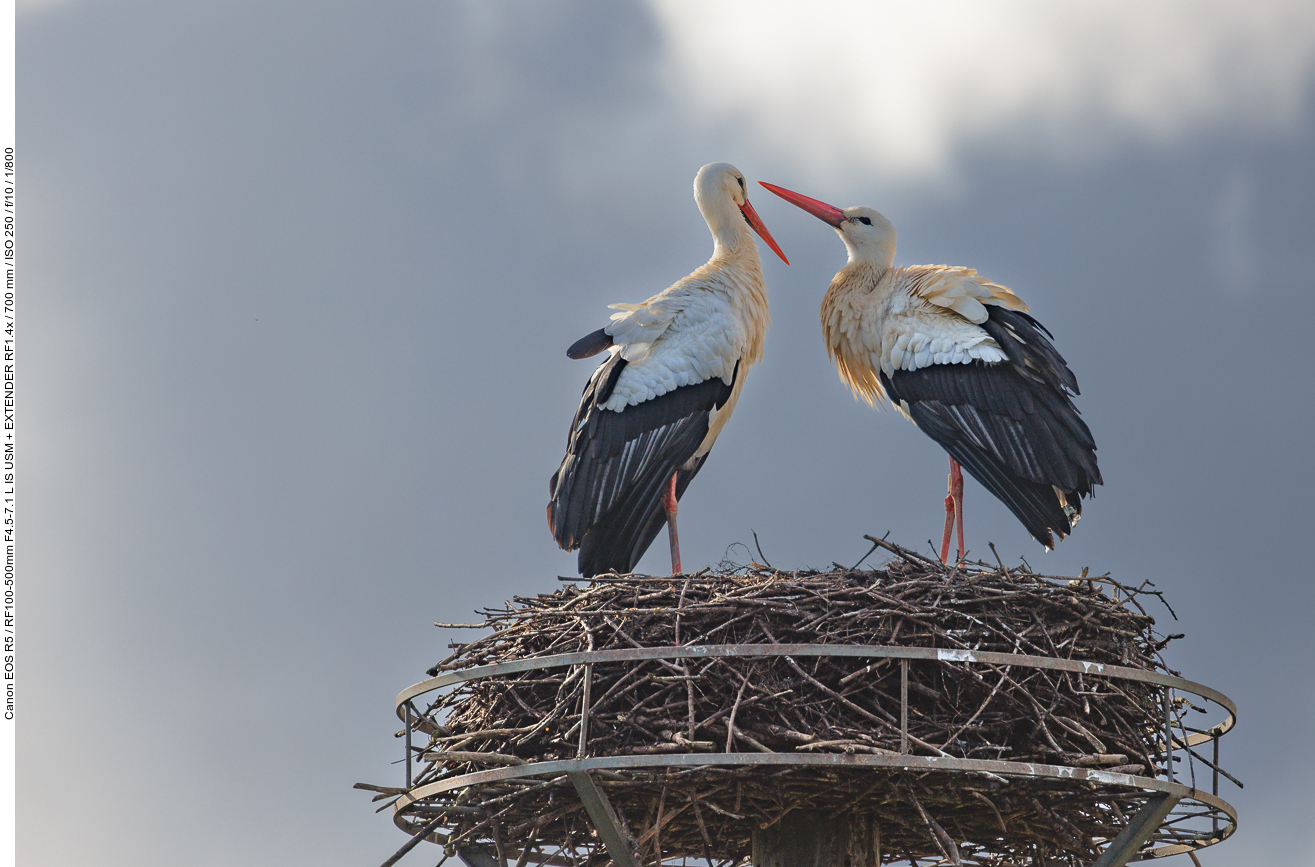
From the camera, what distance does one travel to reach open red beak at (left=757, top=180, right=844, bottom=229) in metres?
11.0

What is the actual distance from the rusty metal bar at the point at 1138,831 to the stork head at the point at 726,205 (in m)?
4.86

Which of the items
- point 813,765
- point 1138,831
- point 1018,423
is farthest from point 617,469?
point 1138,831

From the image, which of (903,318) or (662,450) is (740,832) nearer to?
(662,450)

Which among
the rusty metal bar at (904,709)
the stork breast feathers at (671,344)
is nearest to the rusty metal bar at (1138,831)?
the rusty metal bar at (904,709)

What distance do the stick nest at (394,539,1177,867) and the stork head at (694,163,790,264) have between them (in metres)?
3.53

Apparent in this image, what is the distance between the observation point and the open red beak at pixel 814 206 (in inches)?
432

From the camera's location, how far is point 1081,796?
7320 millimetres

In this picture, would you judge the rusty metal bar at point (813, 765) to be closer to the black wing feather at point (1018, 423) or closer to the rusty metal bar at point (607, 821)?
the rusty metal bar at point (607, 821)

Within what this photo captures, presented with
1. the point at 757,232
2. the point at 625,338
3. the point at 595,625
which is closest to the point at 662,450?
the point at 625,338

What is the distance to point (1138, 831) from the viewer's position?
7.29 m

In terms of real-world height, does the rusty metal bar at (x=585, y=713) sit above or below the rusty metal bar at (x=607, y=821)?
above

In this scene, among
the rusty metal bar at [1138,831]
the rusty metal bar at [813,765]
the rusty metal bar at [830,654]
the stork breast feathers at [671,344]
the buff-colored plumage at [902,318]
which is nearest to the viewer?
the rusty metal bar at [813,765]

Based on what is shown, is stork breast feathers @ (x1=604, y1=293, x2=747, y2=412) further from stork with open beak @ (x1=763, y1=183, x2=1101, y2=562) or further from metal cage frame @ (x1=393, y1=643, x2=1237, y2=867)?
metal cage frame @ (x1=393, y1=643, x2=1237, y2=867)

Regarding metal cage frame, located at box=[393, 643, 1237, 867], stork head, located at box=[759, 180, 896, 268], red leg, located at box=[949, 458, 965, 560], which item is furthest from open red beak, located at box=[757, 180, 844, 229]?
metal cage frame, located at box=[393, 643, 1237, 867]
